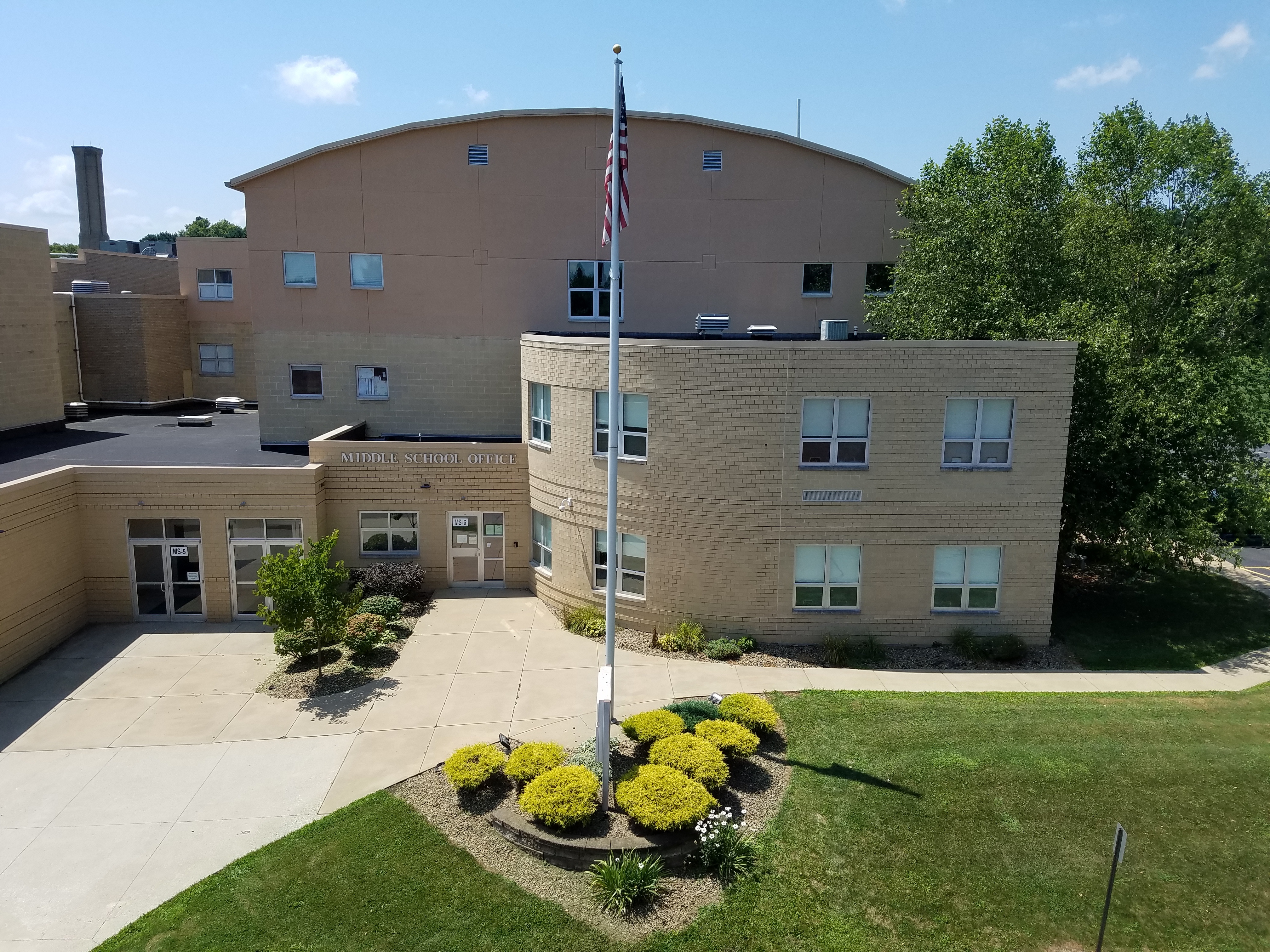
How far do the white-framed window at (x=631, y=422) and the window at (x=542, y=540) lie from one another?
3400 millimetres

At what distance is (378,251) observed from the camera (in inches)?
950

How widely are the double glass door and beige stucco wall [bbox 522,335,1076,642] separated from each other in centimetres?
1069

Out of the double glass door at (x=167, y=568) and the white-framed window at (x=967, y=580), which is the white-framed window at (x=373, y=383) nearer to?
the double glass door at (x=167, y=568)

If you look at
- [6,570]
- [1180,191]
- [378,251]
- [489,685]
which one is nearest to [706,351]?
[489,685]

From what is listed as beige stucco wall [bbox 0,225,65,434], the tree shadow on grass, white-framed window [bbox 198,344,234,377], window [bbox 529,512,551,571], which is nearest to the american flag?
the tree shadow on grass

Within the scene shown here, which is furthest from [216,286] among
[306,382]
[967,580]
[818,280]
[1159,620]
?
[1159,620]

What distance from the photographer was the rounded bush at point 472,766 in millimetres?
12203

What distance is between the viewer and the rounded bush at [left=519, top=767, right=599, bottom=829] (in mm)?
11188

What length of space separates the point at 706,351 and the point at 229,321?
2801cm

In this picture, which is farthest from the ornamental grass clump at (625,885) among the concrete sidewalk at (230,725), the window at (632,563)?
the window at (632,563)

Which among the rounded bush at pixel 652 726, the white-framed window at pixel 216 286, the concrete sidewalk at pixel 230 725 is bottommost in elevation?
the concrete sidewalk at pixel 230 725

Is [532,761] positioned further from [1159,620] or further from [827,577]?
[1159,620]

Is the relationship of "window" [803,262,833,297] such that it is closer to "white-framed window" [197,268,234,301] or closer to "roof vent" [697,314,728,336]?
"roof vent" [697,314,728,336]

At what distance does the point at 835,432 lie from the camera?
17.8m
